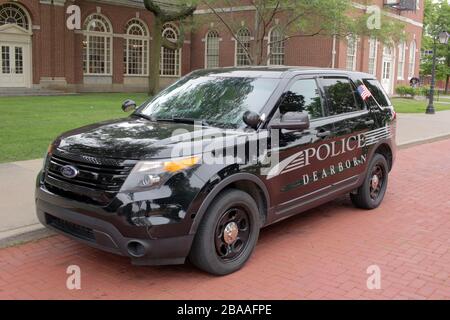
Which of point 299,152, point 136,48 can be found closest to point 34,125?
point 299,152

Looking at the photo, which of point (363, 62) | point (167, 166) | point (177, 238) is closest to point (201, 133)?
point (167, 166)

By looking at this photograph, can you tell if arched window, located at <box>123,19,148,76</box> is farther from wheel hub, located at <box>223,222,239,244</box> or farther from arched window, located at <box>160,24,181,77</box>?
wheel hub, located at <box>223,222,239,244</box>

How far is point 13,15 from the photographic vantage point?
94.7ft

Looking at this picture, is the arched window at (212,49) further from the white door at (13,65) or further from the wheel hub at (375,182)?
the wheel hub at (375,182)

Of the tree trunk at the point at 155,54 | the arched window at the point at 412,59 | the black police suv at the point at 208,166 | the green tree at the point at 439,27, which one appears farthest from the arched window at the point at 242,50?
the black police suv at the point at 208,166

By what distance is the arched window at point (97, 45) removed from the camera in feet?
107

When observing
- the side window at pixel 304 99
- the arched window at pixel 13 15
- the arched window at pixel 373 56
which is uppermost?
the arched window at pixel 13 15

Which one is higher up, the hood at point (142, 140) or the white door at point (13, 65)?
the white door at point (13, 65)

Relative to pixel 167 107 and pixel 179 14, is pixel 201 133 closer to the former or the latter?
pixel 167 107

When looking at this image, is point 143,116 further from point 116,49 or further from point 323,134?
point 116,49

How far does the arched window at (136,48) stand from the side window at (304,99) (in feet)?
Result: 101

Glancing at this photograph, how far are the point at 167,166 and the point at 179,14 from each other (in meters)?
25.2

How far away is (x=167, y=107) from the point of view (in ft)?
18.6
